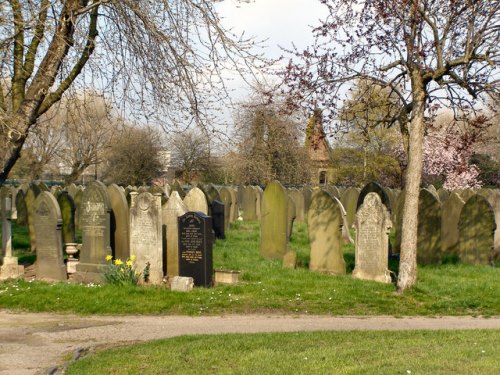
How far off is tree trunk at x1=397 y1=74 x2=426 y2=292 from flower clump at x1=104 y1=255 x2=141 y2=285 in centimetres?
505

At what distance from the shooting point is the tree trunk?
37.5 feet

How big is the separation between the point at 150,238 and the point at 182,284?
56.3 inches

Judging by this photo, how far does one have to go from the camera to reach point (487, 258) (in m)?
14.9

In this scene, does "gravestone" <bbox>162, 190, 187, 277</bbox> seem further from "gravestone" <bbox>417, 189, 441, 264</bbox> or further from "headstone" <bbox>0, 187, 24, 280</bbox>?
"gravestone" <bbox>417, 189, 441, 264</bbox>

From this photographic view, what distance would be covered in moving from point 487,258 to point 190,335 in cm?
907

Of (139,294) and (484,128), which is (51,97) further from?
(484,128)

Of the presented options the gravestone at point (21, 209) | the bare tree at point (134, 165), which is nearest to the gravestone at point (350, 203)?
the gravestone at point (21, 209)

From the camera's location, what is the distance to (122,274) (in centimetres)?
1227

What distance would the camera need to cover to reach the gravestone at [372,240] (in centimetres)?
1261

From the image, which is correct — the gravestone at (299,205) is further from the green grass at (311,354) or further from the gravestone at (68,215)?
the green grass at (311,354)

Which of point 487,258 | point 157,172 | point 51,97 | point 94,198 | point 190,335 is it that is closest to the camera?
point 190,335

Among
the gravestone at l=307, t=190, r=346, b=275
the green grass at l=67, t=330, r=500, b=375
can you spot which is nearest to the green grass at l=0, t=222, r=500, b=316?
the gravestone at l=307, t=190, r=346, b=275

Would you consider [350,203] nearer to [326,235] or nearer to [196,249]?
[326,235]

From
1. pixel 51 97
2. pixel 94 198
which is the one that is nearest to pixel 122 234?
pixel 94 198
